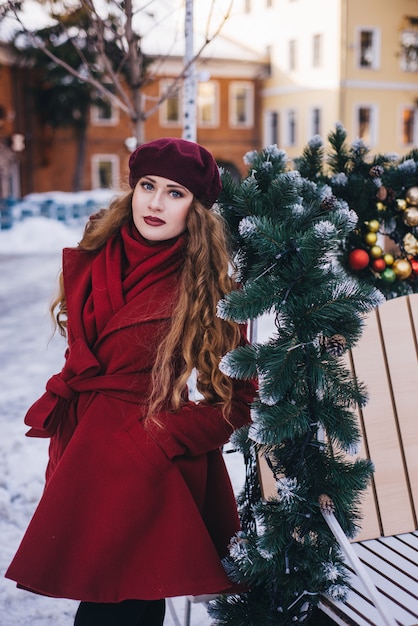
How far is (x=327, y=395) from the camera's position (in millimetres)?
1739

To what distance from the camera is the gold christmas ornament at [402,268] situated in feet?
9.20

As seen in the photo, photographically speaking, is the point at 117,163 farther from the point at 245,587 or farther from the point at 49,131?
the point at 245,587

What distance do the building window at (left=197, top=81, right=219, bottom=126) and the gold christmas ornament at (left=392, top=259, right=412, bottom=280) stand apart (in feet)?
93.8

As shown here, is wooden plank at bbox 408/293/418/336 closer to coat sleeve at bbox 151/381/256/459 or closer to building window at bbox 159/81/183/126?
coat sleeve at bbox 151/381/256/459

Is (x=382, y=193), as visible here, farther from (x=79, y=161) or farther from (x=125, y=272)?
(x=79, y=161)

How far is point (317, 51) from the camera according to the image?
2898 centimetres

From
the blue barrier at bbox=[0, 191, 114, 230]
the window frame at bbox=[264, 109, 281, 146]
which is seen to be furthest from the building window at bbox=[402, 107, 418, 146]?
the blue barrier at bbox=[0, 191, 114, 230]

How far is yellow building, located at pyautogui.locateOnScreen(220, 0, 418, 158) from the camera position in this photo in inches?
1115

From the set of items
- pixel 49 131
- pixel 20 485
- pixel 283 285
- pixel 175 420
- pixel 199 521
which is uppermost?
pixel 49 131

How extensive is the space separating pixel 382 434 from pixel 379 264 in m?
0.72

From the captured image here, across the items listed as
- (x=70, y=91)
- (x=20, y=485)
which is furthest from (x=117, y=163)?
(x=20, y=485)

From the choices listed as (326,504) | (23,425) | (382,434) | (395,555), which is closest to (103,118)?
(23,425)

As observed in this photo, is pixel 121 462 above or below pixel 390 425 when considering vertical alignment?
above

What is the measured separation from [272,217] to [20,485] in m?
2.58
